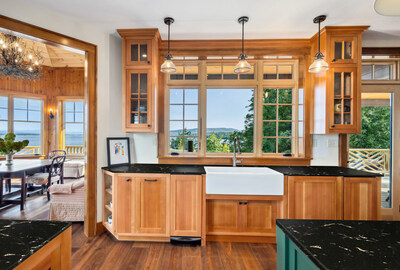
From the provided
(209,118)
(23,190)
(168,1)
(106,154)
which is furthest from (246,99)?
(23,190)

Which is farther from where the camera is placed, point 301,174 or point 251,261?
point 301,174

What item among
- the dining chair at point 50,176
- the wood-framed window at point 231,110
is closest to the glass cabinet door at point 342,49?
the wood-framed window at point 231,110

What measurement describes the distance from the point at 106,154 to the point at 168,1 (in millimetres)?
2110

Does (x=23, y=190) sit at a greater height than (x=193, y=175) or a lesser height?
lesser

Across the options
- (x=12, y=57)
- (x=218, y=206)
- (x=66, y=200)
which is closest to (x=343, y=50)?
(x=218, y=206)

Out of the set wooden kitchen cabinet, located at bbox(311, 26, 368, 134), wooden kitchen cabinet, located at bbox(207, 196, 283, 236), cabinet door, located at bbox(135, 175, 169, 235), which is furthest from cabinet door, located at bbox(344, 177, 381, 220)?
cabinet door, located at bbox(135, 175, 169, 235)

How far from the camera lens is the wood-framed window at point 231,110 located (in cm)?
304

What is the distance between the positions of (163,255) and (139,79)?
7.42 ft

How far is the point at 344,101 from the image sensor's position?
2.63 m

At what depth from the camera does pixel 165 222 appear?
2389 millimetres

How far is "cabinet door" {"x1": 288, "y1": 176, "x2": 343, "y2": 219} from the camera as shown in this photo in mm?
2314

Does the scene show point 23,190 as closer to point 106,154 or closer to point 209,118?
point 106,154

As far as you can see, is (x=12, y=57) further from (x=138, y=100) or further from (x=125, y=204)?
(x=125, y=204)

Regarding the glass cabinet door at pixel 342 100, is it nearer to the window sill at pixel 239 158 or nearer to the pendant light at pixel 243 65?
the window sill at pixel 239 158
